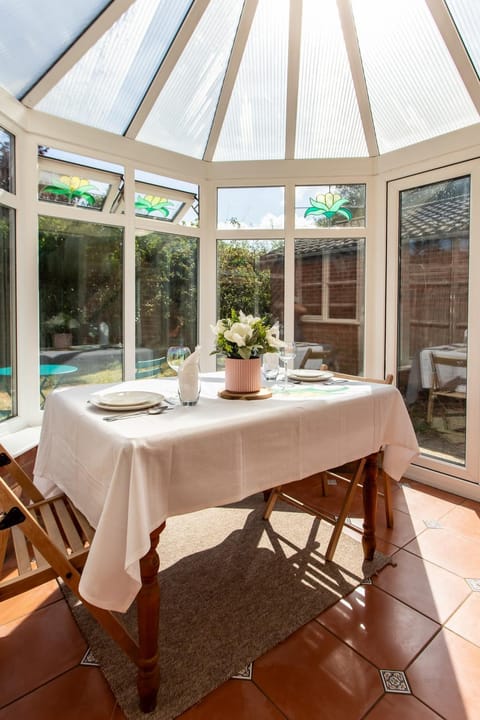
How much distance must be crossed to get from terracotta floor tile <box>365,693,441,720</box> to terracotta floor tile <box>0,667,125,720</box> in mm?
→ 898

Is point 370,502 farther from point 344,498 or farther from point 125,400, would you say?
point 125,400

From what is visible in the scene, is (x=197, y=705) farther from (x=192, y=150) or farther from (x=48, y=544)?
(x=192, y=150)

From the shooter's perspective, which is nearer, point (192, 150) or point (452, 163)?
point (452, 163)

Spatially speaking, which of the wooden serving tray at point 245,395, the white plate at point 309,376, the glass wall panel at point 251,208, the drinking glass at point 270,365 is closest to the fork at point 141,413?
the wooden serving tray at point 245,395

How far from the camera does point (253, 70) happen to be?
3418mm

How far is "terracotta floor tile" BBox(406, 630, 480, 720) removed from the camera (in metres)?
1.49

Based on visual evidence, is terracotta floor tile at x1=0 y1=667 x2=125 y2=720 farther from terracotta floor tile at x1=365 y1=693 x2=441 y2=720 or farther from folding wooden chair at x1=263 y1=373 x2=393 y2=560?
folding wooden chair at x1=263 y1=373 x2=393 y2=560

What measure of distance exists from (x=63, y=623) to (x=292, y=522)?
152cm

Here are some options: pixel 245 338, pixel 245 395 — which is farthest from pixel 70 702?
pixel 245 338

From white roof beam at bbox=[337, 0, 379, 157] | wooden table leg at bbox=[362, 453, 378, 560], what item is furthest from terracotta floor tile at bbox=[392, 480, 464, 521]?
white roof beam at bbox=[337, 0, 379, 157]

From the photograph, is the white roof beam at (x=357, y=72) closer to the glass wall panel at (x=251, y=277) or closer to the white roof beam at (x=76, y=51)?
the glass wall panel at (x=251, y=277)

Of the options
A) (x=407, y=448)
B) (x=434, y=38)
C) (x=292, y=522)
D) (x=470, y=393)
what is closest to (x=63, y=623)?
(x=292, y=522)

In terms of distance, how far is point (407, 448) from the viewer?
2338 mm

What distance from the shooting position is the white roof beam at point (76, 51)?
2.71 metres
